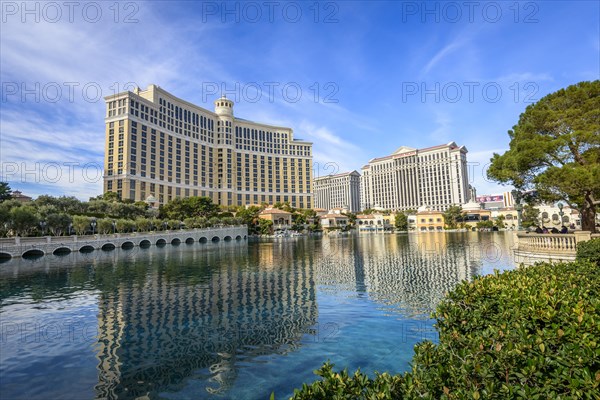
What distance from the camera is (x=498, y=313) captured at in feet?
19.6

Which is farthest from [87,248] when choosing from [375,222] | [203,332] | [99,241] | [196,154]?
[375,222]

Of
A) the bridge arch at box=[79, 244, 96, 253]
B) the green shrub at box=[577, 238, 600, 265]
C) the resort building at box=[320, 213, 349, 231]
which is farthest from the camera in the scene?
the resort building at box=[320, 213, 349, 231]

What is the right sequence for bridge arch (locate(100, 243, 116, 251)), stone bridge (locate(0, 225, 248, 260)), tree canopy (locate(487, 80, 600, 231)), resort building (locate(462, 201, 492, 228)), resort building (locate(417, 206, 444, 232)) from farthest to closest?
1. resort building (locate(417, 206, 444, 232))
2. resort building (locate(462, 201, 492, 228))
3. bridge arch (locate(100, 243, 116, 251))
4. stone bridge (locate(0, 225, 248, 260))
5. tree canopy (locate(487, 80, 600, 231))

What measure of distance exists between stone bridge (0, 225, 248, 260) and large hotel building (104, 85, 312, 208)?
41.1 metres

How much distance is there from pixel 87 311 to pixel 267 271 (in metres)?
13.9

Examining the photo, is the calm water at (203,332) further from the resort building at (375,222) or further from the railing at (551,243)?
the resort building at (375,222)

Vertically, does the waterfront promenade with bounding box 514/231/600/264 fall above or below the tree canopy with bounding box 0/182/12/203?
below

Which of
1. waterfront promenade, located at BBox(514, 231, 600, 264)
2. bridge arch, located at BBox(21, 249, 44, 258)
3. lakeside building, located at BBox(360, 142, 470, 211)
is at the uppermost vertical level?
lakeside building, located at BBox(360, 142, 470, 211)

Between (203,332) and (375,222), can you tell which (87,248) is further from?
(375,222)

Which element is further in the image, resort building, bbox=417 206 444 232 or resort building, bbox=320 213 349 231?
resort building, bbox=320 213 349 231

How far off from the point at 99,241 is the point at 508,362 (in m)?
64.8

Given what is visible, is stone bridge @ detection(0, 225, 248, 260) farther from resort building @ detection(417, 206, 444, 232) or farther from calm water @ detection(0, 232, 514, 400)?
resort building @ detection(417, 206, 444, 232)

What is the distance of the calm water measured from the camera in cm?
855

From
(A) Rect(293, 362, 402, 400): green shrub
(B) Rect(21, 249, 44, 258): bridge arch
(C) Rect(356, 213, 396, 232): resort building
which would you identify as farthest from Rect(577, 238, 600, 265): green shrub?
(C) Rect(356, 213, 396, 232): resort building
